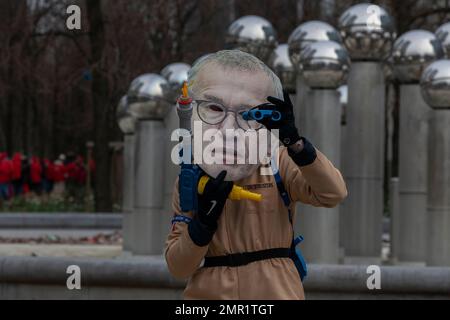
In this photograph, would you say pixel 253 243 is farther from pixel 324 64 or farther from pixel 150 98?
pixel 150 98

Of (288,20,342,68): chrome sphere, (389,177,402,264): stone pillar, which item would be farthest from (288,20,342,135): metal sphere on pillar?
(389,177,402,264): stone pillar

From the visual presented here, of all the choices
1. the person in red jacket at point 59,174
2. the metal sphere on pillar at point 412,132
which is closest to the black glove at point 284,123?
the metal sphere on pillar at point 412,132

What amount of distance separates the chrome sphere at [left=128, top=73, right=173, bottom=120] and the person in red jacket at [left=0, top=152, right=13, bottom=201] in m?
15.2

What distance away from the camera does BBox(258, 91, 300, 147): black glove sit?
3971 millimetres

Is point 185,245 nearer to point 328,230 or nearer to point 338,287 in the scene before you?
point 338,287

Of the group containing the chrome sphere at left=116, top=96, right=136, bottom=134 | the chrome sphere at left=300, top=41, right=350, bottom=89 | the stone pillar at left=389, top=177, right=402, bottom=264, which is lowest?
the stone pillar at left=389, top=177, right=402, bottom=264

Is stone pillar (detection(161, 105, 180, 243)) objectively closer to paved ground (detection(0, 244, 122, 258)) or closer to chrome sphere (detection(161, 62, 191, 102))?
chrome sphere (detection(161, 62, 191, 102))

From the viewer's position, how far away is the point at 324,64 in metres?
11.2

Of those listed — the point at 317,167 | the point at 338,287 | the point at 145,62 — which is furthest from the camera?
the point at 145,62

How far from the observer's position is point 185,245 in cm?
424

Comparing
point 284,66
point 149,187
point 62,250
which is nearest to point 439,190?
point 284,66

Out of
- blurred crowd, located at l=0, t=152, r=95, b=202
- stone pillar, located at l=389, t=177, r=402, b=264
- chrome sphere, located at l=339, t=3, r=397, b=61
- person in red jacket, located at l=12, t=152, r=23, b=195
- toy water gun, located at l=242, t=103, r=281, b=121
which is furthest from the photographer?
person in red jacket, located at l=12, t=152, r=23, b=195

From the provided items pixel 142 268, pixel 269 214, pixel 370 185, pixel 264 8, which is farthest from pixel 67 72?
pixel 269 214

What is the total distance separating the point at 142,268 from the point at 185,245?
4704mm
